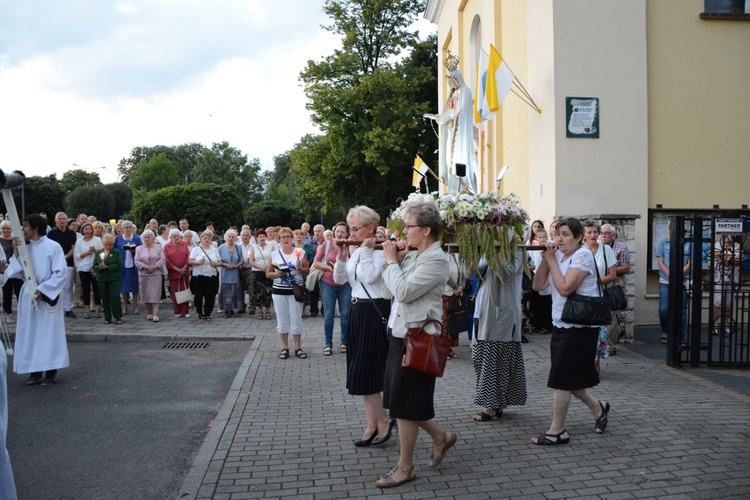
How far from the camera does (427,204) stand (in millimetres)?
4555

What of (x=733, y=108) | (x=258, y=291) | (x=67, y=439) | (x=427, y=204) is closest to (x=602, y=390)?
(x=427, y=204)

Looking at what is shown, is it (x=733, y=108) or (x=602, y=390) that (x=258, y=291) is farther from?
(x=733, y=108)

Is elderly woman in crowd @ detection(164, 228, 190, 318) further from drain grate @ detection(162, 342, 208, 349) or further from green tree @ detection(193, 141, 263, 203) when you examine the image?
green tree @ detection(193, 141, 263, 203)

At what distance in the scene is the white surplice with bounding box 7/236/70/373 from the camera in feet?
25.7

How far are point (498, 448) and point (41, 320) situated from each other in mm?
5839

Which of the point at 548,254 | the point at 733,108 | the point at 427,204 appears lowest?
the point at 548,254

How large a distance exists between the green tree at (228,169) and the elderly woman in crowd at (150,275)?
71222 millimetres

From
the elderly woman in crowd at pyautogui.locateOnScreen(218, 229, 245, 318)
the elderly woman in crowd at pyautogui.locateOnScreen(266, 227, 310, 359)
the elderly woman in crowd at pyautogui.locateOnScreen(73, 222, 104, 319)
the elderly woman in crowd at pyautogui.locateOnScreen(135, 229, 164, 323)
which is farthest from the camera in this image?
the elderly woman in crowd at pyautogui.locateOnScreen(218, 229, 245, 318)

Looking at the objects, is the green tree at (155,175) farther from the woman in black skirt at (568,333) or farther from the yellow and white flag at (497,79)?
the woman in black skirt at (568,333)

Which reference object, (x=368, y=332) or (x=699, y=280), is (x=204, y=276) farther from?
(x=699, y=280)

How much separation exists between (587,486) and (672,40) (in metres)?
10.4

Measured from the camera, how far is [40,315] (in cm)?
795

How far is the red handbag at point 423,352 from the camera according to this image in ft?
14.3

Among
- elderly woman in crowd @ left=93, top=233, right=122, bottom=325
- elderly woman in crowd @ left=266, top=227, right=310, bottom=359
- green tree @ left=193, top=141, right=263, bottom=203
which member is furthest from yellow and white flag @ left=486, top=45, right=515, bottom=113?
green tree @ left=193, top=141, right=263, bottom=203
